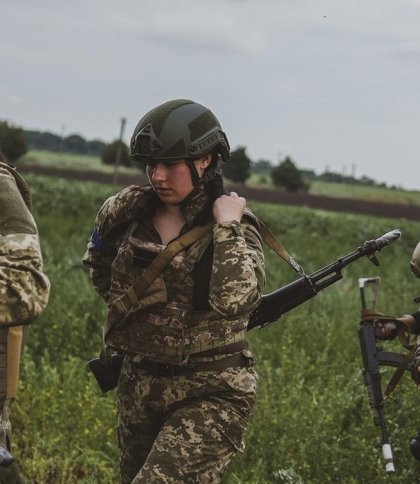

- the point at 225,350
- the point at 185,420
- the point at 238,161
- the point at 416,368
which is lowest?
the point at 185,420

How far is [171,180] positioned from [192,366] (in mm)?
704

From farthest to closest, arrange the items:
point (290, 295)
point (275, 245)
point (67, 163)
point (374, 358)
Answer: point (67, 163) → point (374, 358) → point (290, 295) → point (275, 245)

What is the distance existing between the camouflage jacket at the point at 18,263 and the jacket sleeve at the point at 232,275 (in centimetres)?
64

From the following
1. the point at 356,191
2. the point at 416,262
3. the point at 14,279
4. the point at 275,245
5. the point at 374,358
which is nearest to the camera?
the point at 14,279

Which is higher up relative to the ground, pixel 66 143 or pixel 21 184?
pixel 66 143

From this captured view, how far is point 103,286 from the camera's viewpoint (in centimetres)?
404

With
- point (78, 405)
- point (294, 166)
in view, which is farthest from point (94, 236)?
point (294, 166)

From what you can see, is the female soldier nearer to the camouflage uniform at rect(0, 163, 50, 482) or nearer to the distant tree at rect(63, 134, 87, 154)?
the camouflage uniform at rect(0, 163, 50, 482)

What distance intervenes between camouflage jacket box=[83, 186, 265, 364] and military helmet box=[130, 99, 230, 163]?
203 mm

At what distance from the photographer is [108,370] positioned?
400 cm

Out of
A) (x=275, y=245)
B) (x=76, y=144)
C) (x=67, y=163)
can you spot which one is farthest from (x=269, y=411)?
(x=76, y=144)

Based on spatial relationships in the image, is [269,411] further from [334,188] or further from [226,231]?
[334,188]

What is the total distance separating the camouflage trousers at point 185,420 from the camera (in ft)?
11.4

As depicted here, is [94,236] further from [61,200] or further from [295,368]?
[61,200]
